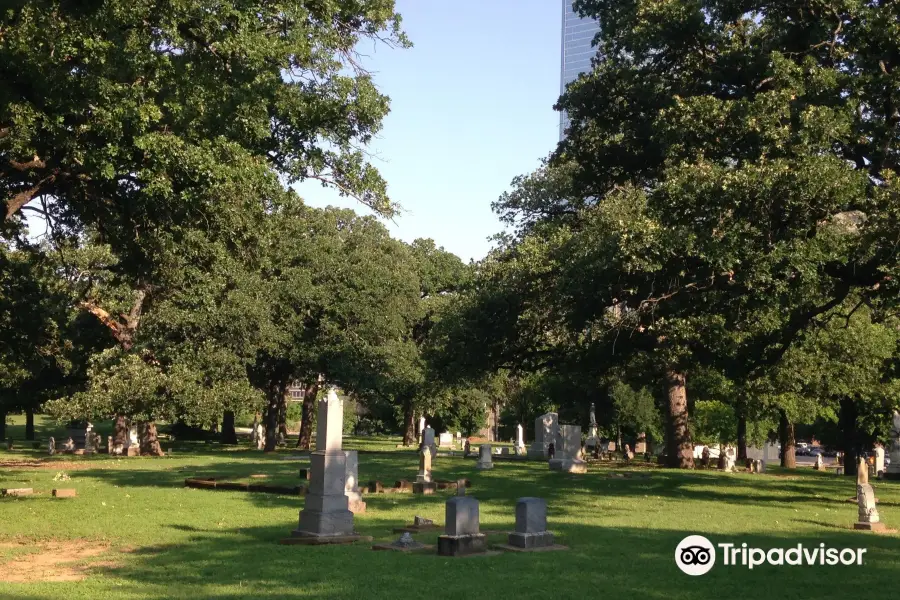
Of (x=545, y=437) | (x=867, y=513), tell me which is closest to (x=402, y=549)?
(x=867, y=513)

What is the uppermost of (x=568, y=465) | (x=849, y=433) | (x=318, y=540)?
(x=849, y=433)

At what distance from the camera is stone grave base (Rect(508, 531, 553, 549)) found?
13047 millimetres

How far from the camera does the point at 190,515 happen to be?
1750cm

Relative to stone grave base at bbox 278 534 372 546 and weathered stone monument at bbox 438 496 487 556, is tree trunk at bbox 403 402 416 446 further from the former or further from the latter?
A: weathered stone monument at bbox 438 496 487 556

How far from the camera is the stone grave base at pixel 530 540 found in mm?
13047

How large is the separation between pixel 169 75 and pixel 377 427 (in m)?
78.6

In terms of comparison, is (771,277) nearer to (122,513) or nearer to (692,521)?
(692,521)

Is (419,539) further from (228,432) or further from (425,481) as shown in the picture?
(228,432)

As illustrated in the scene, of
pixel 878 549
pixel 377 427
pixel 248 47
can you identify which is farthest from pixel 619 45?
pixel 377 427

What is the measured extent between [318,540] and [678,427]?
25877 mm

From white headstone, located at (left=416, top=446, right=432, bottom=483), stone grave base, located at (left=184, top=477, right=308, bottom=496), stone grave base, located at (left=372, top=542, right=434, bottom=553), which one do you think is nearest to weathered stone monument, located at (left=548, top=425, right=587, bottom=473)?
white headstone, located at (left=416, top=446, right=432, bottom=483)

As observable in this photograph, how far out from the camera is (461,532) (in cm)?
1274

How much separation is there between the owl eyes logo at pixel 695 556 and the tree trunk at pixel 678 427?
23141mm

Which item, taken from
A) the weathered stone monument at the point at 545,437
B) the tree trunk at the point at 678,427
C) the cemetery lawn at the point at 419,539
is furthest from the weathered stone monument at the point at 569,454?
the cemetery lawn at the point at 419,539
